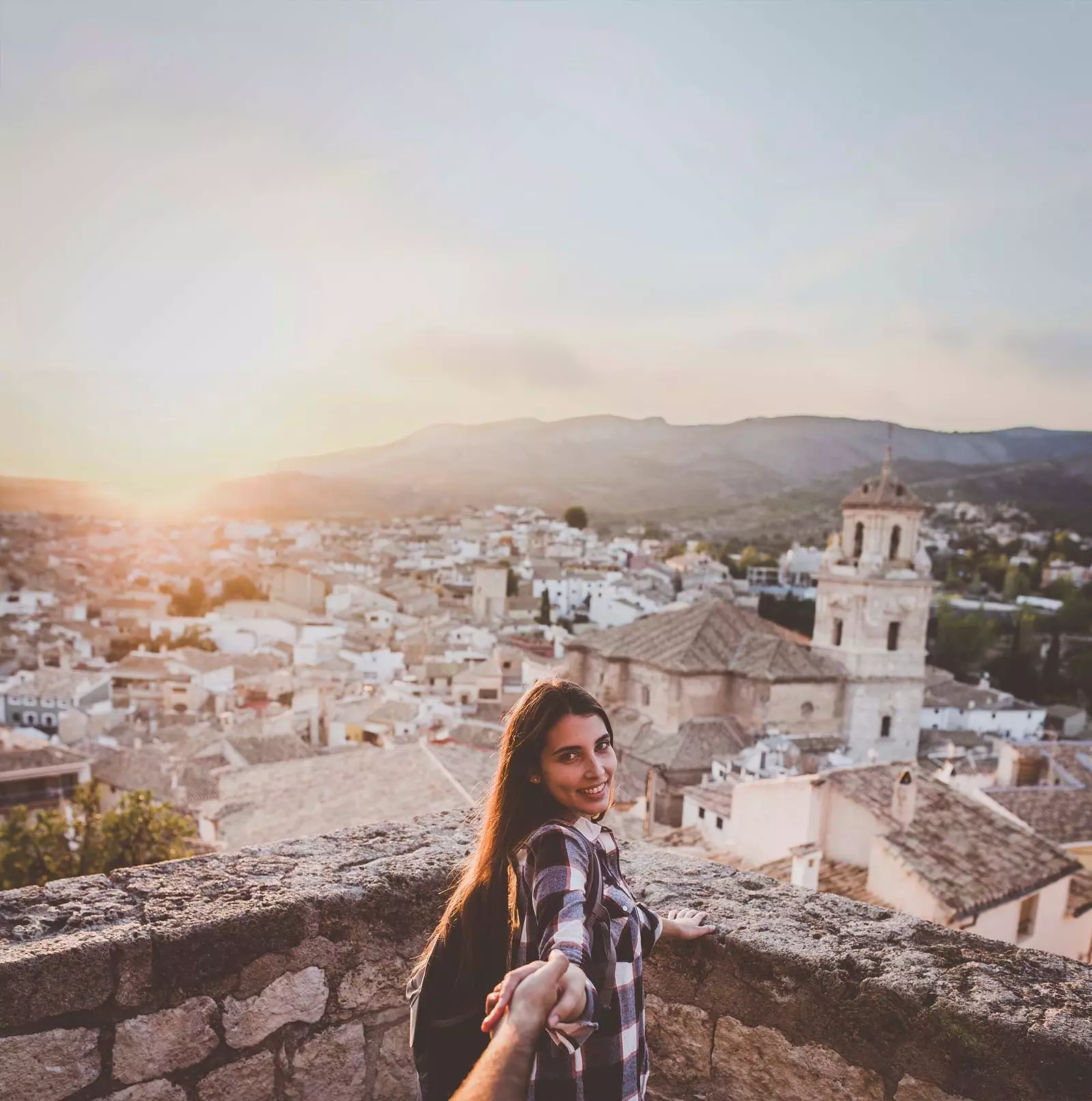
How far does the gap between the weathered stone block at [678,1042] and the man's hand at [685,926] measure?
0.22 meters

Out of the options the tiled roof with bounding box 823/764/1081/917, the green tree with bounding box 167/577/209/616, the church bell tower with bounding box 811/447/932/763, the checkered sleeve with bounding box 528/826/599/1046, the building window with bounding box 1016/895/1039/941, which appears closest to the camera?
the checkered sleeve with bounding box 528/826/599/1046

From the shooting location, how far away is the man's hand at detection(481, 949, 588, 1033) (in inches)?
49.9

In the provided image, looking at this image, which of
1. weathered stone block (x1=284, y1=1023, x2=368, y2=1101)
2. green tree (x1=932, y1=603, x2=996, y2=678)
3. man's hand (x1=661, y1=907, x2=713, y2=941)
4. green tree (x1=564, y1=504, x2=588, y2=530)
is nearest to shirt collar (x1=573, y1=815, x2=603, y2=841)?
man's hand (x1=661, y1=907, x2=713, y2=941)

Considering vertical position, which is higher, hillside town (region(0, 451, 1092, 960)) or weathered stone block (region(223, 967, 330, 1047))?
weathered stone block (region(223, 967, 330, 1047))

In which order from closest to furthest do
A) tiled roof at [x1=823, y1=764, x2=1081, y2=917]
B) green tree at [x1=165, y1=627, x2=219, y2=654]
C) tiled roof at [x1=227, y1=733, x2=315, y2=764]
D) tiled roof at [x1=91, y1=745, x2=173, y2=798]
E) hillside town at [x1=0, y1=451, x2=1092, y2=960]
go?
tiled roof at [x1=823, y1=764, x2=1081, y2=917]
hillside town at [x1=0, y1=451, x2=1092, y2=960]
tiled roof at [x1=227, y1=733, x2=315, y2=764]
tiled roof at [x1=91, y1=745, x2=173, y2=798]
green tree at [x1=165, y1=627, x2=219, y2=654]

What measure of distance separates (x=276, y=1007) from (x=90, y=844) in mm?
10470

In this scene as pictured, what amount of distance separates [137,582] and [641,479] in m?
110

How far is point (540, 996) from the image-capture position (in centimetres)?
128

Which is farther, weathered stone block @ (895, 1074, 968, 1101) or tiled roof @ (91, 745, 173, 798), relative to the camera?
tiled roof @ (91, 745, 173, 798)

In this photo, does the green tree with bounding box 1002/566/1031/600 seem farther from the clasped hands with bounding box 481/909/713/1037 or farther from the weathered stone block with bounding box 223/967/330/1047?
the clasped hands with bounding box 481/909/713/1037

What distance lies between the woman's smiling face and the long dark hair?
2 centimetres

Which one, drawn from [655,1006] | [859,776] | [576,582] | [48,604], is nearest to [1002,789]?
[859,776]

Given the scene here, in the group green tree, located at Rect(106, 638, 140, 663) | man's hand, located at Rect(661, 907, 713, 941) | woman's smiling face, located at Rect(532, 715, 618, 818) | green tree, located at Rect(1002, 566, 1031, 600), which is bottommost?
green tree, located at Rect(106, 638, 140, 663)

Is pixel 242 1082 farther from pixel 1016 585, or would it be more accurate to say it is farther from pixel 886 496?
pixel 1016 585
